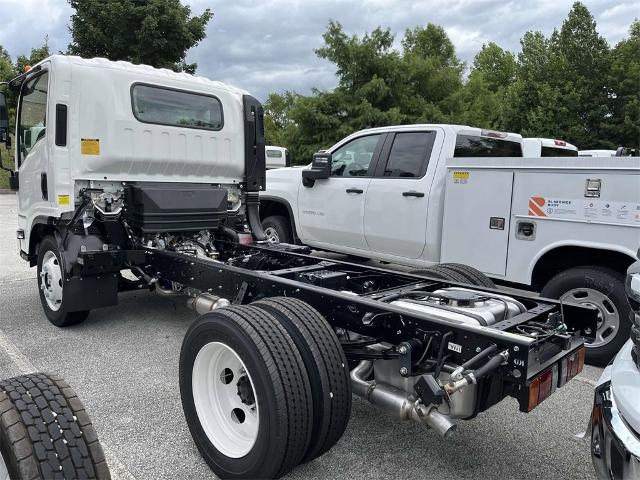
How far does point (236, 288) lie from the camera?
3.78 metres

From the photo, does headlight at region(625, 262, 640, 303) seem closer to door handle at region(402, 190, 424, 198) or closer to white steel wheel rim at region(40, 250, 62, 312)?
door handle at region(402, 190, 424, 198)

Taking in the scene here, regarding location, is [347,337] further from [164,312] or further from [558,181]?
[164,312]

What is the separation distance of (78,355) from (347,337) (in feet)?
8.06

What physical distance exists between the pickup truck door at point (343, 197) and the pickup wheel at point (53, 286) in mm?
3170

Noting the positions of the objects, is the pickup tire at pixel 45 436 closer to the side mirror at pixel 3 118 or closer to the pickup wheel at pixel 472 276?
the pickup wheel at pixel 472 276

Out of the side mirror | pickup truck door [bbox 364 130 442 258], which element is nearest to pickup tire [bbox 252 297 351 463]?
pickup truck door [bbox 364 130 442 258]

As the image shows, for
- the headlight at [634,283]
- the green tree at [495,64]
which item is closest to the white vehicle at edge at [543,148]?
the headlight at [634,283]

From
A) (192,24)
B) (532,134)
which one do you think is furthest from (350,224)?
(532,134)

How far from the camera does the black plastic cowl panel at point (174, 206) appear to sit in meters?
4.98

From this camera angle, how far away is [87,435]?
181 cm

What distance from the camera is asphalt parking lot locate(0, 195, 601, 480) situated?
287 centimetres

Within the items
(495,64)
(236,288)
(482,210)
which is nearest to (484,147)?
(482,210)

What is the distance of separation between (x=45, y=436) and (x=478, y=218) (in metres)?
4.30

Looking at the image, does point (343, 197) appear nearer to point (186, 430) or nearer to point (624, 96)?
point (186, 430)
